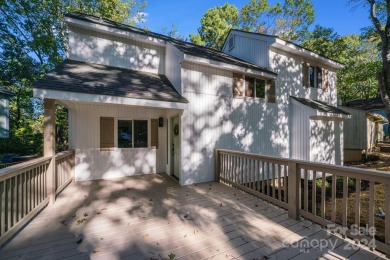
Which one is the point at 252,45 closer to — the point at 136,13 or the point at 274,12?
the point at 136,13

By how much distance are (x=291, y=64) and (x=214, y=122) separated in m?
5.32

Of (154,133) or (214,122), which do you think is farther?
(154,133)

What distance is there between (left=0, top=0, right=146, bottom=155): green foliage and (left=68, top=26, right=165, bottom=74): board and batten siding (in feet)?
25.5

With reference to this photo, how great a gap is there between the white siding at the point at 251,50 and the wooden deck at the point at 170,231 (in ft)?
21.4

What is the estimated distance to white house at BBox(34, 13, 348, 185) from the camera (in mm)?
5898

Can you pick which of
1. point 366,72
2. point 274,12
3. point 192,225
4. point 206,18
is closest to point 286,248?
point 192,225

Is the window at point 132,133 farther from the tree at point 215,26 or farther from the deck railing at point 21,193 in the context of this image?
the tree at point 215,26

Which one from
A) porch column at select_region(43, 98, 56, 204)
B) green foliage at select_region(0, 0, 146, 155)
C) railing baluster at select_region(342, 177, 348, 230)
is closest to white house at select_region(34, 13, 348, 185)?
porch column at select_region(43, 98, 56, 204)

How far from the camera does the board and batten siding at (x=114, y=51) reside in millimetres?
6750

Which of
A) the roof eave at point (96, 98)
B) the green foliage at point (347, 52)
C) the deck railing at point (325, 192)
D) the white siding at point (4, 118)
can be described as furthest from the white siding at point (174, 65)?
the green foliage at point (347, 52)

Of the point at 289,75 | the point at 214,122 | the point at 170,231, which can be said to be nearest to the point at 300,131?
the point at 289,75

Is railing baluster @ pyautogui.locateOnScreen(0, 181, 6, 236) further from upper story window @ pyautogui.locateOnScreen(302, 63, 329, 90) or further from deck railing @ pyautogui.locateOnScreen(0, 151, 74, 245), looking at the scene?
upper story window @ pyautogui.locateOnScreen(302, 63, 329, 90)

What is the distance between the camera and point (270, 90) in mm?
7875

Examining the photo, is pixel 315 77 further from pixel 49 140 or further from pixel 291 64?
pixel 49 140
